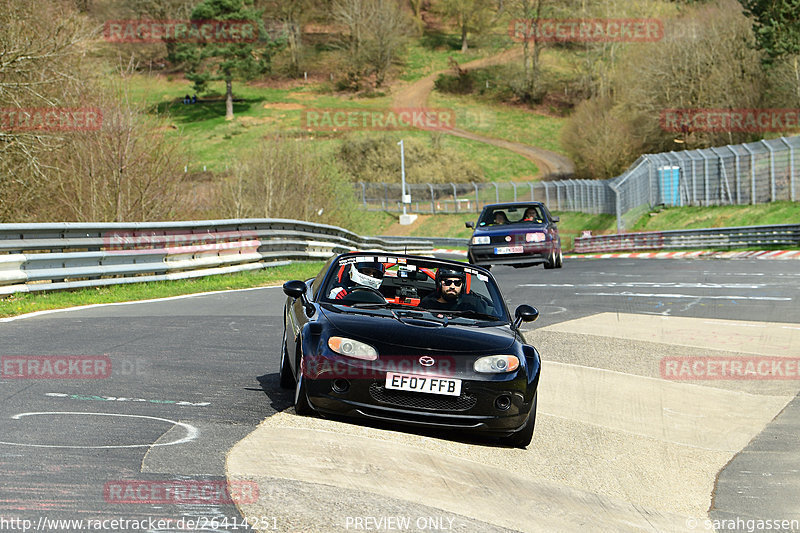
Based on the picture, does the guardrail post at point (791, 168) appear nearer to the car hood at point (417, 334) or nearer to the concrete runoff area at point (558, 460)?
the concrete runoff area at point (558, 460)

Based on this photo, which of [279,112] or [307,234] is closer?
[307,234]

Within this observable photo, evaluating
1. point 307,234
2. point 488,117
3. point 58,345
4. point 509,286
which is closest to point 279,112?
point 488,117

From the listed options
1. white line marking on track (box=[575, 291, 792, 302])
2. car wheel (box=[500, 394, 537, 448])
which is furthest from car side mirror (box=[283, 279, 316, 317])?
white line marking on track (box=[575, 291, 792, 302])

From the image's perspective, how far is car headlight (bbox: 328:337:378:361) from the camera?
22.2 feet

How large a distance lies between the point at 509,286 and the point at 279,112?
86.3 m

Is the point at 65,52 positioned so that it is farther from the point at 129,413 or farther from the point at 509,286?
the point at 129,413

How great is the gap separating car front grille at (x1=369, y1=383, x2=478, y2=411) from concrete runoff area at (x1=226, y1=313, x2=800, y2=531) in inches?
8.9

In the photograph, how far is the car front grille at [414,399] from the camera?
6680 millimetres

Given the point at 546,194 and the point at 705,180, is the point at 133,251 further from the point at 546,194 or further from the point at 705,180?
the point at 546,194

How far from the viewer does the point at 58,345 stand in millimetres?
9961
